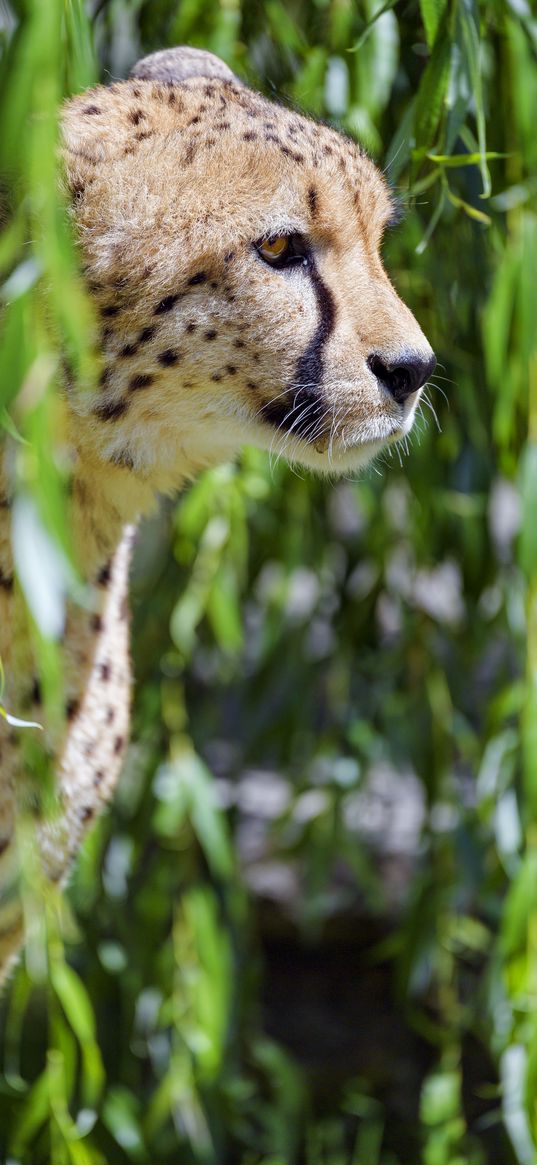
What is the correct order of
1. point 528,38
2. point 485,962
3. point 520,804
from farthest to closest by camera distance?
1. point 485,962
2. point 520,804
3. point 528,38

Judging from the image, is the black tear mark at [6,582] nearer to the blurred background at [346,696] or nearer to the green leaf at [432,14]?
the blurred background at [346,696]

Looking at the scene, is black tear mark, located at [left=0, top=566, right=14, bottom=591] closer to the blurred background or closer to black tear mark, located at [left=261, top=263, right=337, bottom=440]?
the blurred background

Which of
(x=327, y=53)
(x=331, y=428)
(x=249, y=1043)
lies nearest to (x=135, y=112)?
(x=331, y=428)

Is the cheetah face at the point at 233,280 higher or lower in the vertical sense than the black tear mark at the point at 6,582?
higher

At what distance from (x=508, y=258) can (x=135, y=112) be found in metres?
0.55

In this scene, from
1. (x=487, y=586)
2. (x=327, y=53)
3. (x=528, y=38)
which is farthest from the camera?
(x=487, y=586)

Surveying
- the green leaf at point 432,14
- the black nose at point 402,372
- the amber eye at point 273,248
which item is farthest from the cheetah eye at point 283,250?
the green leaf at point 432,14

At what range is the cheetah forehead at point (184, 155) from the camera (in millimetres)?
1284

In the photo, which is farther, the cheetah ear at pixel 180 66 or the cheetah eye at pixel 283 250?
the cheetah ear at pixel 180 66

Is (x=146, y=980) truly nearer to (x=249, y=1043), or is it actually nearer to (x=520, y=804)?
(x=249, y=1043)

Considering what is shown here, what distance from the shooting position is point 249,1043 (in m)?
2.45

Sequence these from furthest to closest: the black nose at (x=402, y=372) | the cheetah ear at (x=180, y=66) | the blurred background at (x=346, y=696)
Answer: the blurred background at (x=346, y=696)
the cheetah ear at (x=180, y=66)
the black nose at (x=402, y=372)

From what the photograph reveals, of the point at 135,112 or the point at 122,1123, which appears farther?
the point at 122,1123

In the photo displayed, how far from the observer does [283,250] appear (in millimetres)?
1294
